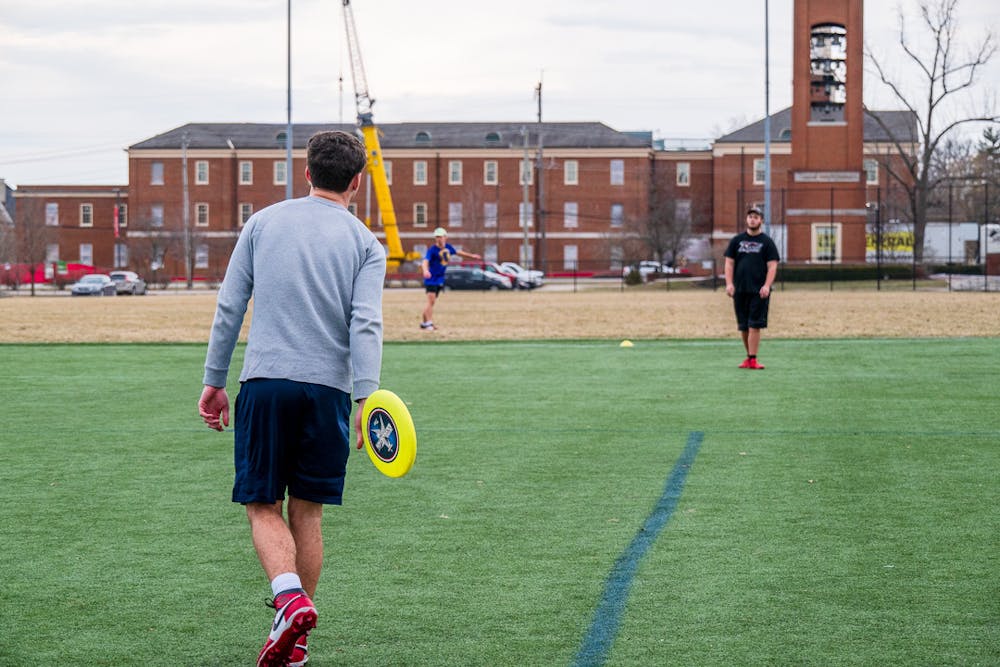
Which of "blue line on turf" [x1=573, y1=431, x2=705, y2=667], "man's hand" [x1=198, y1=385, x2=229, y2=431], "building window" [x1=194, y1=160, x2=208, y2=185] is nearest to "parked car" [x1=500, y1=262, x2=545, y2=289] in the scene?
"building window" [x1=194, y1=160, x2=208, y2=185]

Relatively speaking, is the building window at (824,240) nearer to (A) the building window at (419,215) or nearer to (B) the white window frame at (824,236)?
(B) the white window frame at (824,236)

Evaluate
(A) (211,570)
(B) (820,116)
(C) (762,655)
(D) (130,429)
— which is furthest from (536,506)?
(B) (820,116)

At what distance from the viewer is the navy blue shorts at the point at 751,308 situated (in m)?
15.7

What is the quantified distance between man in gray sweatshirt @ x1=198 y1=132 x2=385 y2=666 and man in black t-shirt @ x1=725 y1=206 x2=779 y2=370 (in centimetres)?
1132

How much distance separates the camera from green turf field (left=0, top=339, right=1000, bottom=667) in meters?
4.91

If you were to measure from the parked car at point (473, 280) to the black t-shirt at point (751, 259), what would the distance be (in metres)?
49.4

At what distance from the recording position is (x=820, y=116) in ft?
210

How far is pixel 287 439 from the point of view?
4.62 metres

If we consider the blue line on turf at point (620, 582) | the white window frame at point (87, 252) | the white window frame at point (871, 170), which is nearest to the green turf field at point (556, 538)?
the blue line on turf at point (620, 582)

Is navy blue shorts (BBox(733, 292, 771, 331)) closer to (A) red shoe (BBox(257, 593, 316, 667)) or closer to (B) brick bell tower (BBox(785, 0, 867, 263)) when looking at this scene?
(A) red shoe (BBox(257, 593, 316, 667))

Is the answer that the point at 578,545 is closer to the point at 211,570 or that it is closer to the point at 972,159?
the point at 211,570

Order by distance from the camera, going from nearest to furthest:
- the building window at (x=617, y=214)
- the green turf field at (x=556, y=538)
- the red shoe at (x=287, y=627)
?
the red shoe at (x=287, y=627) < the green turf field at (x=556, y=538) < the building window at (x=617, y=214)

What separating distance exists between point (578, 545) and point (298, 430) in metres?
2.29

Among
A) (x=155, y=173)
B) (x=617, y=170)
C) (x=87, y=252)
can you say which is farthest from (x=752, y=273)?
(x=87, y=252)
